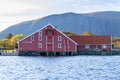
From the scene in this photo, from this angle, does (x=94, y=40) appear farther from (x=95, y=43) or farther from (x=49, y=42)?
(x=49, y=42)

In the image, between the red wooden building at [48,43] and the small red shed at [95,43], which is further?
the small red shed at [95,43]

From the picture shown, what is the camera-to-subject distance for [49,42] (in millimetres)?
113250

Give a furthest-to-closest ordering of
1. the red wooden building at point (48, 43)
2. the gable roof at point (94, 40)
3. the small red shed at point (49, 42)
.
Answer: the gable roof at point (94, 40) < the red wooden building at point (48, 43) < the small red shed at point (49, 42)

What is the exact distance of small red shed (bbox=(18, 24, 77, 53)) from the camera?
113 meters

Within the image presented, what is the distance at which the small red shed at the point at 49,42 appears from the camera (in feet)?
371

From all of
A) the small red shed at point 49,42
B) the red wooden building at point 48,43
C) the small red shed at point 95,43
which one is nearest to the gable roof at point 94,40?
the small red shed at point 95,43

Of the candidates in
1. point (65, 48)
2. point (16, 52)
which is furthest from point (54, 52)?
point (16, 52)

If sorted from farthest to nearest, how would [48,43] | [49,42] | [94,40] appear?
[94,40] → [48,43] → [49,42]

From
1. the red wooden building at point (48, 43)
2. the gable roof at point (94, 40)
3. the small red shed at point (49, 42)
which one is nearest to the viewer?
the small red shed at point (49, 42)

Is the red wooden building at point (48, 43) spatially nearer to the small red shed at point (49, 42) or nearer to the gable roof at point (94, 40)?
the small red shed at point (49, 42)

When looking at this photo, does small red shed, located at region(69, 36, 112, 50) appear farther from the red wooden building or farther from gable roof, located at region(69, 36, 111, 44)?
the red wooden building

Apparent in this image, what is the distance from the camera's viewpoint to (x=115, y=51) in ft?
393

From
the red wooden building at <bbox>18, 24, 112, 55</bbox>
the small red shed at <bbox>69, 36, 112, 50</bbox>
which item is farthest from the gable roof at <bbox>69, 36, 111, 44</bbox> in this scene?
the red wooden building at <bbox>18, 24, 112, 55</bbox>

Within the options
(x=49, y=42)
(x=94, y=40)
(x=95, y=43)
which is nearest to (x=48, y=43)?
(x=49, y=42)
